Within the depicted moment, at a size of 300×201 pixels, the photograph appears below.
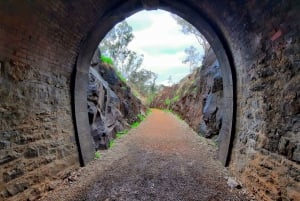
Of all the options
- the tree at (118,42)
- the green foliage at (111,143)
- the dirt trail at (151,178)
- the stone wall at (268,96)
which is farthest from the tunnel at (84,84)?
the tree at (118,42)

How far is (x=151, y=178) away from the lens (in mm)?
4312

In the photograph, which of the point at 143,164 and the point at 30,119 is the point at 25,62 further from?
the point at 143,164

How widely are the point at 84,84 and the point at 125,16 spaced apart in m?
2.04

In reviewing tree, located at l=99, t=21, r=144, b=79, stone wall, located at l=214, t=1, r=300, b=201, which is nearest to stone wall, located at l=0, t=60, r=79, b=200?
stone wall, located at l=214, t=1, r=300, b=201

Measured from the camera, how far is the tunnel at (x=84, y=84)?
2859 millimetres

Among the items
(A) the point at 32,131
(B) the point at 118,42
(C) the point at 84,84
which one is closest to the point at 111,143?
(C) the point at 84,84

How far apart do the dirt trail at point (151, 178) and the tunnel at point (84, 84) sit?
0.37 m

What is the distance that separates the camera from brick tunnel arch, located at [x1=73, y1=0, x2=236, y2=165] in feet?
16.4

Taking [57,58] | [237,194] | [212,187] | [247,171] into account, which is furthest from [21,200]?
[247,171]

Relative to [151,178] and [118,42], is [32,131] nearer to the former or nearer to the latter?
[151,178]

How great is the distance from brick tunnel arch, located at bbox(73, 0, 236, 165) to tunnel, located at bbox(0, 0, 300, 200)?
2 cm

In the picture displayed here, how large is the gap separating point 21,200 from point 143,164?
263cm

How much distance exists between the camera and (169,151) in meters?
6.53

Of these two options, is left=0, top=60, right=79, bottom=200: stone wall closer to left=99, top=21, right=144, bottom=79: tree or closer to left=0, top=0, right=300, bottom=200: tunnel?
left=0, top=0, right=300, bottom=200: tunnel
